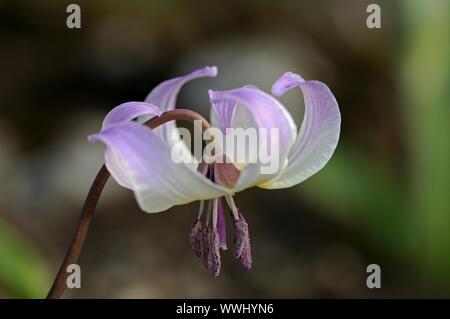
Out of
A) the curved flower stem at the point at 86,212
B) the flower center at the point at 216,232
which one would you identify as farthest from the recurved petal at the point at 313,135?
the curved flower stem at the point at 86,212

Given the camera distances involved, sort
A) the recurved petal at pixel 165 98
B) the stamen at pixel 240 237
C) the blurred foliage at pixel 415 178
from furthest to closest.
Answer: the blurred foliage at pixel 415 178 → the recurved petal at pixel 165 98 → the stamen at pixel 240 237

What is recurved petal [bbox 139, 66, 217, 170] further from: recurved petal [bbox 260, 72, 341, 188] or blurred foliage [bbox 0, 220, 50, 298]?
blurred foliage [bbox 0, 220, 50, 298]

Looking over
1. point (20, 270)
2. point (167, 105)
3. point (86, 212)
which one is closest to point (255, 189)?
point (20, 270)

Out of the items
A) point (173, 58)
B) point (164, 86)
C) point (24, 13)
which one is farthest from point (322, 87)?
point (24, 13)

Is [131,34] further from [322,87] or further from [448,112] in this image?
[322,87]

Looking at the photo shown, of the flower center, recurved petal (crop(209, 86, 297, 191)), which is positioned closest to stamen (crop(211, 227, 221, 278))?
the flower center

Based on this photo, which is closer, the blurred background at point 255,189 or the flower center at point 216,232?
the flower center at point 216,232

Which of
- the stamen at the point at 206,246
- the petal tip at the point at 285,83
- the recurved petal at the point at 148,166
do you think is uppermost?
the petal tip at the point at 285,83

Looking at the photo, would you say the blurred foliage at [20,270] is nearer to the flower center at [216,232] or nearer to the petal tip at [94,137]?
the flower center at [216,232]

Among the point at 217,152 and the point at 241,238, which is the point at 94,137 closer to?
the point at 217,152

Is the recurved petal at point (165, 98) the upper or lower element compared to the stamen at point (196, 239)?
upper
